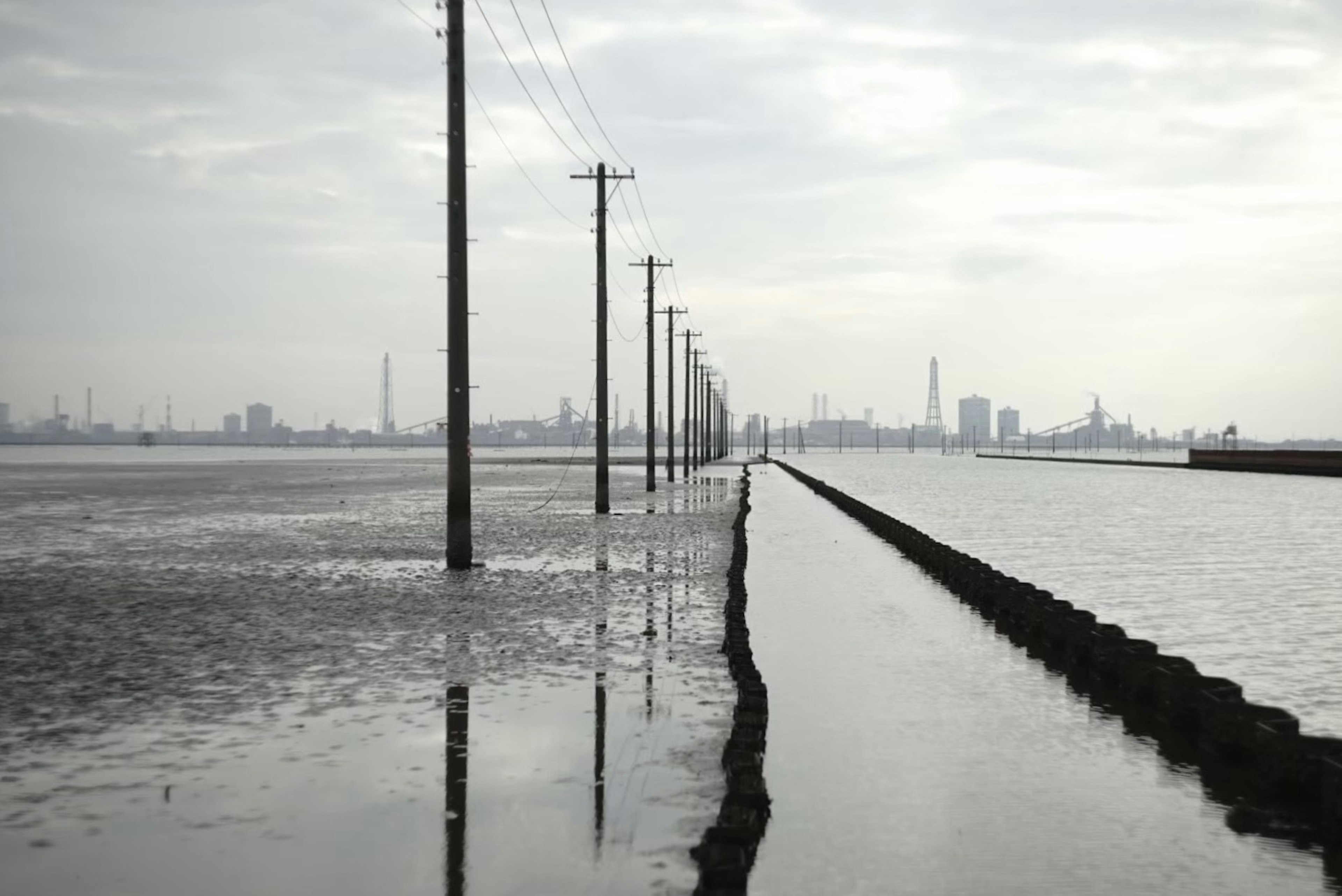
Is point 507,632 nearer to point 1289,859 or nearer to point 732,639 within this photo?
point 732,639

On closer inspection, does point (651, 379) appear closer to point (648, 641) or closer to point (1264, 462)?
point (648, 641)

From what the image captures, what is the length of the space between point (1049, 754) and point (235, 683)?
6.70 meters

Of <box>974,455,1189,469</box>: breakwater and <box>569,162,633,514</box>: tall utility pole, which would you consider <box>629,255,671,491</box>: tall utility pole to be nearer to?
<box>569,162,633,514</box>: tall utility pole

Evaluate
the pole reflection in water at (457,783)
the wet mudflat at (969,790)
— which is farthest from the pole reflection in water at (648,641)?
the pole reflection in water at (457,783)

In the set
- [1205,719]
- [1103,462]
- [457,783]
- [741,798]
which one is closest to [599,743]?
[457,783]

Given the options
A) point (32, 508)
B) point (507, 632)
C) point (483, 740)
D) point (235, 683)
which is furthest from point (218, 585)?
point (32, 508)

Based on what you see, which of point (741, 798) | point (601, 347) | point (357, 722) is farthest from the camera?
point (601, 347)

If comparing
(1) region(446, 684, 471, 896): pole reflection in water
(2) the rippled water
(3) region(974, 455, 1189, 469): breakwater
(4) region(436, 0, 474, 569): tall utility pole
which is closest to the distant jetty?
(3) region(974, 455, 1189, 469): breakwater

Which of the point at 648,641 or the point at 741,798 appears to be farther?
the point at 648,641

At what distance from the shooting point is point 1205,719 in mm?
8766

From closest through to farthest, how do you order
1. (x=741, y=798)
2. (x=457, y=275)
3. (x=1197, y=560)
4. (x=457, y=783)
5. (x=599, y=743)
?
(x=741, y=798) < (x=457, y=783) < (x=599, y=743) < (x=457, y=275) < (x=1197, y=560)

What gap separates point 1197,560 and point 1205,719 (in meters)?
16.4

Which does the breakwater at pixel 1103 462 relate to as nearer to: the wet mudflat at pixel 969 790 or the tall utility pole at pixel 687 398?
the tall utility pole at pixel 687 398

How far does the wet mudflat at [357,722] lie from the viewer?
6082 millimetres
